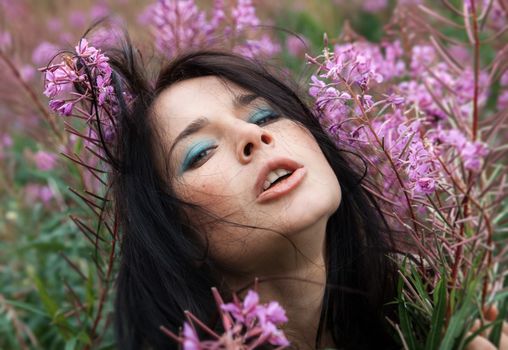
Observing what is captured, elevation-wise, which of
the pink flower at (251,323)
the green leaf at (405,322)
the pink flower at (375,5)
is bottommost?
the green leaf at (405,322)

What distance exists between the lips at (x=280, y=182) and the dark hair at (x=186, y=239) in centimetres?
17

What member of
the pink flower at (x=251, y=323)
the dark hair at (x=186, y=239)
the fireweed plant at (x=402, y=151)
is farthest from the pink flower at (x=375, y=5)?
the pink flower at (x=251, y=323)

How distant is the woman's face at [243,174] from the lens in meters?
1.18

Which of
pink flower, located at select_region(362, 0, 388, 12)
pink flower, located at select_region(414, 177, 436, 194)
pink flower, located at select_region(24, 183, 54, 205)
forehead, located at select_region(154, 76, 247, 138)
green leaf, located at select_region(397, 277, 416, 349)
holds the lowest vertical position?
pink flower, located at select_region(24, 183, 54, 205)

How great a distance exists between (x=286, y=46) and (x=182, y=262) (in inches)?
74.5

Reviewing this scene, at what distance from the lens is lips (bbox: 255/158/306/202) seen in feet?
3.83

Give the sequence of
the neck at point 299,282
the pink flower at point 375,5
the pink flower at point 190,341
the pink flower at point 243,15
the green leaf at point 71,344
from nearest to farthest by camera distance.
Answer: the pink flower at point 190,341
the neck at point 299,282
the green leaf at point 71,344
the pink flower at point 243,15
the pink flower at point 375,5

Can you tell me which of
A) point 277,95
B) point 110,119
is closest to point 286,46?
point 277,95

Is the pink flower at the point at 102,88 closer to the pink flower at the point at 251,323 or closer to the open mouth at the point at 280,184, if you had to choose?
the open mouth at the point at 280,184

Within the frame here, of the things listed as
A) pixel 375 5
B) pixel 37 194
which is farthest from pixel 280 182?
pixel 375 5

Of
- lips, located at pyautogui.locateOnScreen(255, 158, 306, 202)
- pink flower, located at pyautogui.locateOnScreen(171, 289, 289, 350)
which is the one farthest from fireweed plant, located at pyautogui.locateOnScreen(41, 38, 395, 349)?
pink flower, located at pyautogui.locateOnScreen(171, 289, 289, 350)

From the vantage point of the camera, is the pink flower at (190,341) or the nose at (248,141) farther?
the nose at (248,141)

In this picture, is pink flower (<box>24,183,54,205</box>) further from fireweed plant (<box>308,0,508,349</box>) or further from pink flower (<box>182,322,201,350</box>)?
pink flower (<box>182,322,201,350</box>)

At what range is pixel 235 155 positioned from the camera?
121cm
